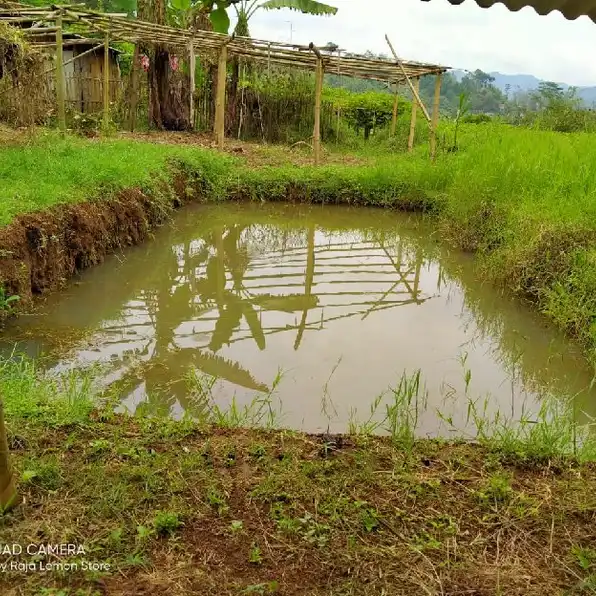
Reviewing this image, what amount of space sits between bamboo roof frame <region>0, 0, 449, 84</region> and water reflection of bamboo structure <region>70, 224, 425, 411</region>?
4.14 meters

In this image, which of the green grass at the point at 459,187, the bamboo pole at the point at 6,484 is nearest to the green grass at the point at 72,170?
the green grass at the point at 459,187

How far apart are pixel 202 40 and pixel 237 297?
7789mm

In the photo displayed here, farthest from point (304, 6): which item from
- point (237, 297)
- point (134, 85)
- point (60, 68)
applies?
point (237, 297)

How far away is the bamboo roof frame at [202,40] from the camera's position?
32.7 feet

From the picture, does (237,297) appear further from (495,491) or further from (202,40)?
(202,40)

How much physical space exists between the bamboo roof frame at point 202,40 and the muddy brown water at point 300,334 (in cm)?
466

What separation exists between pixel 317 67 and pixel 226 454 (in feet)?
32.8

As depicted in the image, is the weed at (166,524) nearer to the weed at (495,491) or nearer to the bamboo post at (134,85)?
the weed at (495,491)

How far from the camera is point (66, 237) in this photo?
236 inches

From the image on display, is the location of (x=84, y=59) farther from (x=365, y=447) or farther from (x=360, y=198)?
(x=365, y=447)

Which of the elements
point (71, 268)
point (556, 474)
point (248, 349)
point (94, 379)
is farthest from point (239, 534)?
point (71, 268)

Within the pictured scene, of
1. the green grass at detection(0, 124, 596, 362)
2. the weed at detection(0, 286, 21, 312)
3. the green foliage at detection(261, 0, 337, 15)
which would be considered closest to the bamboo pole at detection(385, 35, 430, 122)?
the green grass at detection(0, 124, 596, 362)

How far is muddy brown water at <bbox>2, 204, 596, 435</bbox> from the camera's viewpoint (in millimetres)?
4125

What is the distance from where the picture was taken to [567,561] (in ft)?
7.48
